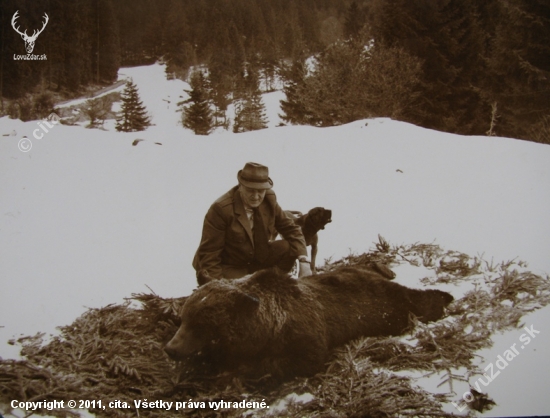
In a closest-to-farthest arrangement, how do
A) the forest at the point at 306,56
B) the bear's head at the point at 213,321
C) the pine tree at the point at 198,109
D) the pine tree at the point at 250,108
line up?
1. the bear's head at the point at 213,321
2. the forest at the point at 306,56
3. the pine tree at the point at 198,109
4. the pine tree at the point at 250,108

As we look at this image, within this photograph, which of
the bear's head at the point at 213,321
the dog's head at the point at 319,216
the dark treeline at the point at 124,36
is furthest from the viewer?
the dog's head at the point at 319,216

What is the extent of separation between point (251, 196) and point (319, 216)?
1.05m

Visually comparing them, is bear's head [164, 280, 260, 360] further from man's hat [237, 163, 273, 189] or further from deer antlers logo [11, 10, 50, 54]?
deer antlers logo [11, 10, 50, 54]

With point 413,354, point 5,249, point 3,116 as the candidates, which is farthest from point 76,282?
point 413,354

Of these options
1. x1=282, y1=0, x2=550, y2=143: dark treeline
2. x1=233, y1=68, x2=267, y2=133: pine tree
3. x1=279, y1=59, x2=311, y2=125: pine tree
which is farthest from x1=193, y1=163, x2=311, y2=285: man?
x1=279, y1=59, x2=311, y2=125: pine tree

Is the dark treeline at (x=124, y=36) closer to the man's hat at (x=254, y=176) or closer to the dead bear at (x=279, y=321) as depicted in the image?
the man's hat at (x=254, y=176)

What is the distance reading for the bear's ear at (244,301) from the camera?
2.14m

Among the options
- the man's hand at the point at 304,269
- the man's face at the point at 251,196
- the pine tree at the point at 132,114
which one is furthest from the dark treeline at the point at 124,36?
the man's hand at the point at 304,269

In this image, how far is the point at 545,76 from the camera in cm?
419

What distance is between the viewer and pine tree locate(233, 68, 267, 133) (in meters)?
5.36

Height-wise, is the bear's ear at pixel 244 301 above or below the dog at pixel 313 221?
below

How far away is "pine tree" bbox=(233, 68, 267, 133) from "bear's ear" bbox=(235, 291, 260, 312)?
3.44 m

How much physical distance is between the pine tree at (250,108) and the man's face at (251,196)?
103 inches

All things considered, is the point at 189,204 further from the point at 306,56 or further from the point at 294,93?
the point at 306,56
